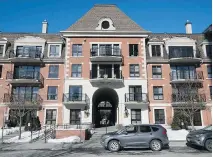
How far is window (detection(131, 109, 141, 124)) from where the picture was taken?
26.0 metres

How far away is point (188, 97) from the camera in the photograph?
2520cm

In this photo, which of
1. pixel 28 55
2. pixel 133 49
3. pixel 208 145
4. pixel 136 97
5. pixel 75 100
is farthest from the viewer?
pixel 133 49

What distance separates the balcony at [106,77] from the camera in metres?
26.4

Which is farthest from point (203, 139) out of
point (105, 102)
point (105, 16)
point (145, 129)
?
point (105, 102)

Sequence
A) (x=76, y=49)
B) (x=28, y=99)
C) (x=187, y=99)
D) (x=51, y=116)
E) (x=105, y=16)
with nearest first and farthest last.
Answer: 1. (x=187, y=99)
2. (x=51, y=116)
3. (x=28, y=99)
4. (x=76, y=49)
5. (x=105, y=16)

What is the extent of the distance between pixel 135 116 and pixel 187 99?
659cm

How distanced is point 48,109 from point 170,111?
15456 millimetres

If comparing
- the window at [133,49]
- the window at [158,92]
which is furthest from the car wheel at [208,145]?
the window at [133,49]

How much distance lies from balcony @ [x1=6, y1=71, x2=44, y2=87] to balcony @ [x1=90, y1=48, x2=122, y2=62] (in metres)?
7.28

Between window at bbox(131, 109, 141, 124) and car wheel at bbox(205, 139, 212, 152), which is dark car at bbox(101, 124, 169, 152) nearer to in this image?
car wheel at bbox(205, 139, 212, 152)

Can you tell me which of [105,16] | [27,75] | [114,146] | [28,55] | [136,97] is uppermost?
[105,16]

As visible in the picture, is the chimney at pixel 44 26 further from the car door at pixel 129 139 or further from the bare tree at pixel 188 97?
the car door at pixel 129 139

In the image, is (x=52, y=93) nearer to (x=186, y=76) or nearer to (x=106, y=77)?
(x=106, y=77)

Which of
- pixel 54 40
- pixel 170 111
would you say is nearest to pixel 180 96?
pixel 170 111
